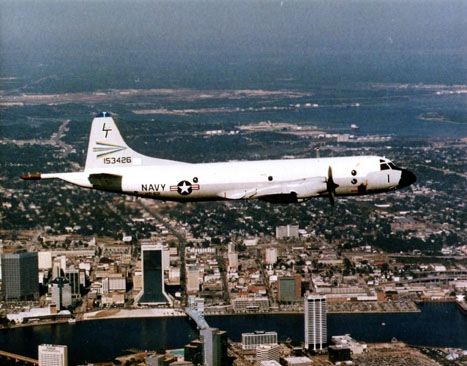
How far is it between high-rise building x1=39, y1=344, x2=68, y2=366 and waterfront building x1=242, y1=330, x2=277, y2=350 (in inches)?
221

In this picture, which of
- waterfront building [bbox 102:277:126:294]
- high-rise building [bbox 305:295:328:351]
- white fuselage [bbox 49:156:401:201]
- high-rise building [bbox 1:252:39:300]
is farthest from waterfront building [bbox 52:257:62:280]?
white fuselage [bbox 49:156:401:201]

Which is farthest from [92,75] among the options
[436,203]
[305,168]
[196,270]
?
[305,168]

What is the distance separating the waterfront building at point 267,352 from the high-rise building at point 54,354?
6005 mm

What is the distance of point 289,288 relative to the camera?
37.6 meters

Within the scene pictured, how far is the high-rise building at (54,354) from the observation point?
31.6 meters

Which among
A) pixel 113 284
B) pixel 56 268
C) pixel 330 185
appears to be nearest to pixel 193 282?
pixel 113 284

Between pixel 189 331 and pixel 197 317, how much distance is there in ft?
1.92

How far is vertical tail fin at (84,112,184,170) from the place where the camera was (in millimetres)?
18844

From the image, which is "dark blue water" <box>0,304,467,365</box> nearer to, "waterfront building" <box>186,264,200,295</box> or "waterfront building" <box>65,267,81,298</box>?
"waterfront building" <box>186,264,200,295</box>

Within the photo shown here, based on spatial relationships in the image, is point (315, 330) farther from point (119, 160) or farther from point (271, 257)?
point (119, 160)

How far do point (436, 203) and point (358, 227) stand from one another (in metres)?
6.00

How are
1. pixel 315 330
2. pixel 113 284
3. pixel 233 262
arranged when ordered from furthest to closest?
pixel 233 262 < pixel 113 284 < pixel 315 330

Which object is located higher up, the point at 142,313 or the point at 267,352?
the point at 142,313

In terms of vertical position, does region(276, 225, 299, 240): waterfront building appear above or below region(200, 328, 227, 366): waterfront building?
above
